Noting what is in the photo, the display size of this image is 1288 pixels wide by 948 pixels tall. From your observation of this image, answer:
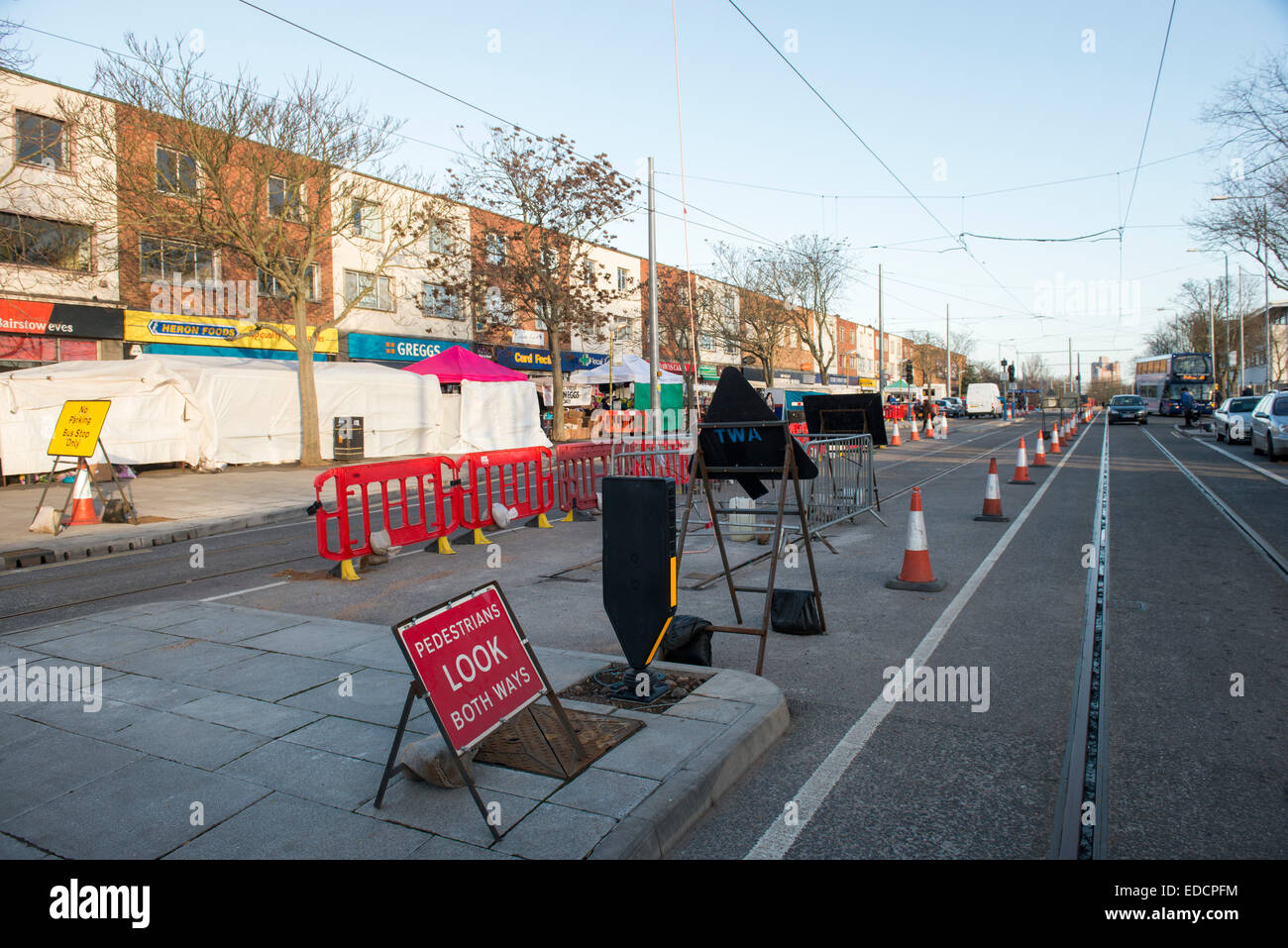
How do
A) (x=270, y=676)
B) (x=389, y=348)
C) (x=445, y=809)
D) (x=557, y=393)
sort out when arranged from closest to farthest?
(x=445, y=809)
(x=270, y=676)
(x=389, y=348)
(x=557, y=393)

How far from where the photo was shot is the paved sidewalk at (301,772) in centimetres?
314

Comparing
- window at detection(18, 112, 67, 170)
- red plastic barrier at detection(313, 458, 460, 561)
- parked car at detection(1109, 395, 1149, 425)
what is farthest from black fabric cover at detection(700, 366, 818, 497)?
parked car at detection(1109, 395, 1149, 425)

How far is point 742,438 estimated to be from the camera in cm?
595

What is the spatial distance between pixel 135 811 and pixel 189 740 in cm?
76

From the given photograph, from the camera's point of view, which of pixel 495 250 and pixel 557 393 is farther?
pixel 495 250

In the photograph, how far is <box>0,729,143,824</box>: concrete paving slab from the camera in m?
3.56

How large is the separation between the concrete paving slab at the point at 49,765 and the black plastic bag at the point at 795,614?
4.14m

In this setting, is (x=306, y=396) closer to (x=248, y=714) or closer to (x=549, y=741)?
(x=248, y=714)

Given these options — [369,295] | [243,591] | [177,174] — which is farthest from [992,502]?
[369,295]

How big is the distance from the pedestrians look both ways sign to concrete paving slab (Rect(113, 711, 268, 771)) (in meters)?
0.96

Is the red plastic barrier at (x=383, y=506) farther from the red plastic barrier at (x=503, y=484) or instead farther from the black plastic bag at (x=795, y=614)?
the black plastic bag at (x=795, y=614)

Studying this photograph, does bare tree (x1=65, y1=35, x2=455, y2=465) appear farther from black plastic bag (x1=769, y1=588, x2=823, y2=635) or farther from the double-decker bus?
the double-decker bus
